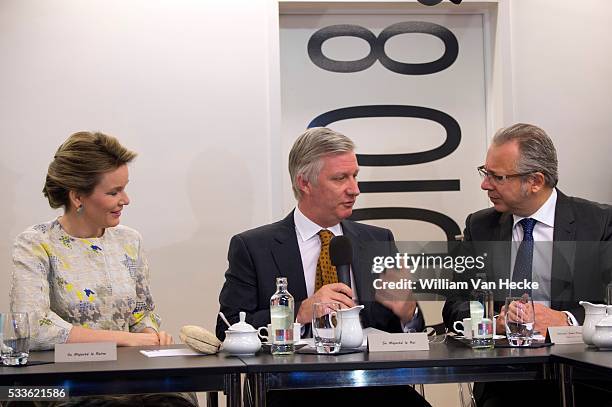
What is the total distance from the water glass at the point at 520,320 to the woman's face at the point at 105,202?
150 centimetres

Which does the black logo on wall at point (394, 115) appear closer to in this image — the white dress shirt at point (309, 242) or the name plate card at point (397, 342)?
the white dress shirt at point (309, 242)

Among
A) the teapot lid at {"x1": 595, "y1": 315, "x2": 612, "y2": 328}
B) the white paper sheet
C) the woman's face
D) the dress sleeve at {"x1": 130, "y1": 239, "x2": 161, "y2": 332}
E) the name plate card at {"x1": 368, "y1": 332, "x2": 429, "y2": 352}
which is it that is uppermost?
the woman's face

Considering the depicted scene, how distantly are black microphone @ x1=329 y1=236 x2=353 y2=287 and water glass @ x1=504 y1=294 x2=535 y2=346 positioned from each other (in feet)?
1.73

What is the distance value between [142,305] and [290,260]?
2.06 ft

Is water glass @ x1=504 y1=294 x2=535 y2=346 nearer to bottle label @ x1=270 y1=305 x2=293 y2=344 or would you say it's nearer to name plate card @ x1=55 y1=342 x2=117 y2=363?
bottle label @ x1=270 y1=305 x2=293 y2=344

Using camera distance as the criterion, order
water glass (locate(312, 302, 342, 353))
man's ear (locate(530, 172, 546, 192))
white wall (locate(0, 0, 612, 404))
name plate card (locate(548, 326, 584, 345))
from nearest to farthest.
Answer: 1. water glass (locate(312, 302, 342, 353))
2. name plate card (locate(548, 326, 584, 345))
3. man's ear (locate(530, 172, 546, 192))
4. white wall (locate(0, 0, 612, 404))

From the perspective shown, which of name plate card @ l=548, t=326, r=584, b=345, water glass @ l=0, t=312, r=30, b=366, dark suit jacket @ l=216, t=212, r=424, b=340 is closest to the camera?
water glass @ l=0, t=312, r=30, b=366

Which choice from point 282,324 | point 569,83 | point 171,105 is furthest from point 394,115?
point 282,324

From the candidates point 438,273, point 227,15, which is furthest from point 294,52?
point 438,273

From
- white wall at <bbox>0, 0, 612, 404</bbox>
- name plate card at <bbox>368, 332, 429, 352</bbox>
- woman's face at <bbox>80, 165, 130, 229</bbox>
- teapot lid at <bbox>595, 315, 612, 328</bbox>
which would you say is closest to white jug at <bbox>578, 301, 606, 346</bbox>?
teapot lid at <bbox>595, 315, 612, 328</bbox>

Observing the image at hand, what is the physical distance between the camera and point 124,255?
3383mm

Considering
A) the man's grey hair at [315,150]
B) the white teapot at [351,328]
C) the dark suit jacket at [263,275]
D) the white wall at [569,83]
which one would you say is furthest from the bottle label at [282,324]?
the white wall at [569,83]

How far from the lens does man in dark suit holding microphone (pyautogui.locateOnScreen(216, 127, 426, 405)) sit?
3.15 metres

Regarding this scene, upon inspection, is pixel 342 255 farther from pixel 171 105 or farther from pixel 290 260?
pixel 171 105
